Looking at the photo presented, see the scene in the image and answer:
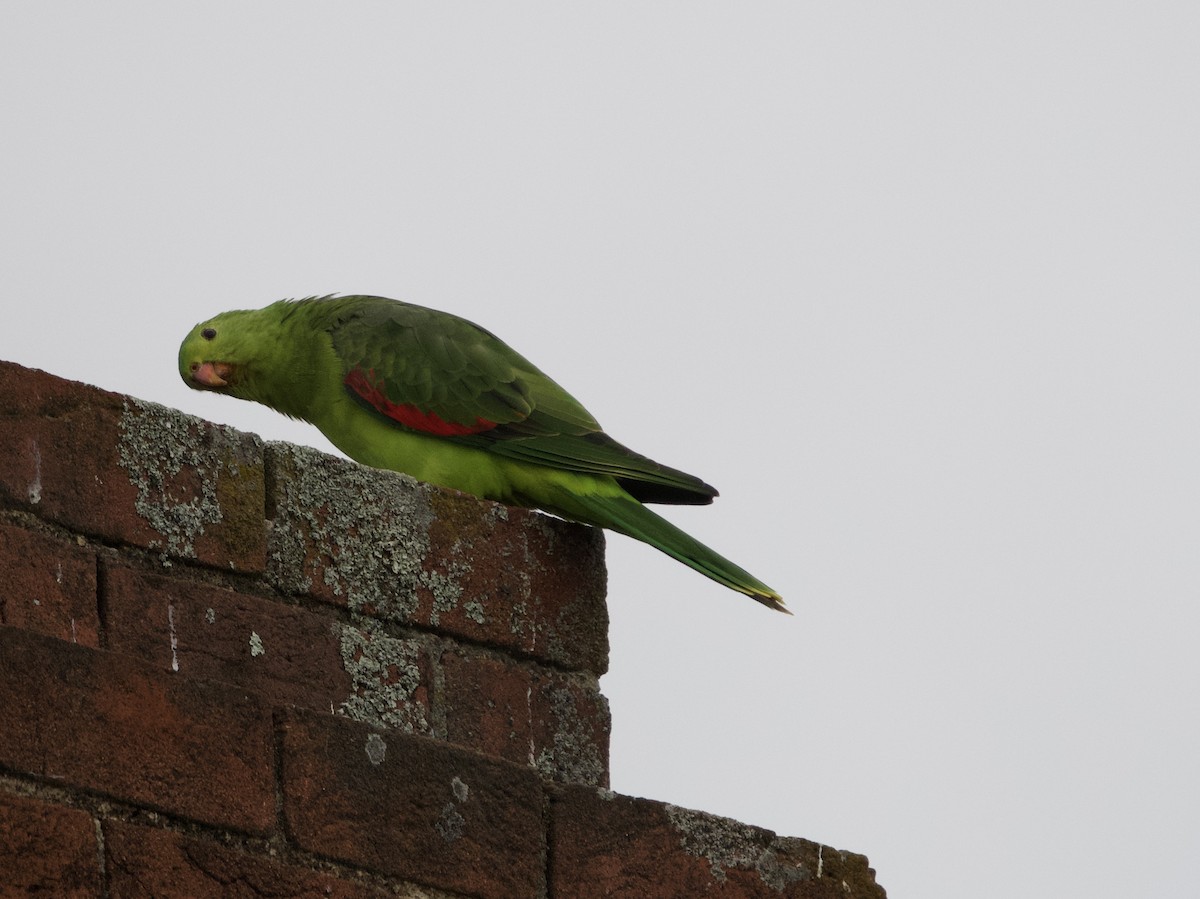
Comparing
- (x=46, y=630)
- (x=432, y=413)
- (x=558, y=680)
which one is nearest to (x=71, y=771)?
(x=46, y=630)

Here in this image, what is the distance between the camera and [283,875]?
2229 mm

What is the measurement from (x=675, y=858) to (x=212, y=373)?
3.10m

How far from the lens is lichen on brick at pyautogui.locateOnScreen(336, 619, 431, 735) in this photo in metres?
2.63

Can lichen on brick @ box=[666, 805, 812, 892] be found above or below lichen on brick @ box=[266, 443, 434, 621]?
below

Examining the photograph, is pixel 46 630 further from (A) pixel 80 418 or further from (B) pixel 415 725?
(B) pixel 415 725

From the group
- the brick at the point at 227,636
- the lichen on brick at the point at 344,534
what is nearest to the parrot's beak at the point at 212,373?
the lichen on brick at the point at 344,534

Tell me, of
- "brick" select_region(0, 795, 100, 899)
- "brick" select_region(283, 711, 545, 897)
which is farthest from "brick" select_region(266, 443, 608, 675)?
"brick" select_region(0, 795, 100, 899)

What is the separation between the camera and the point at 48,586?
89.4 inches

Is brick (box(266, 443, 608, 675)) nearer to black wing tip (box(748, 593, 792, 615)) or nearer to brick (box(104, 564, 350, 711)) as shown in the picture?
brick (box(104, 564, 350, 711))

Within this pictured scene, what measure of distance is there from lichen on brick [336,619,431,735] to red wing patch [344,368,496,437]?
1867 mm

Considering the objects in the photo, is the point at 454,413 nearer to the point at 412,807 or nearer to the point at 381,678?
the point at 381,678

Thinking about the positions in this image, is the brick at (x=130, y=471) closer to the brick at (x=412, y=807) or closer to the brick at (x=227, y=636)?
the brick at (x=227, y=636)

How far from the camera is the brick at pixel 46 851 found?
6.30 ft

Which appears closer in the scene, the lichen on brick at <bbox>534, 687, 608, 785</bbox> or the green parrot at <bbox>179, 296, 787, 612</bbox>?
the lichen on brick at <bbox>534, 687, 608, 785</bbox>
